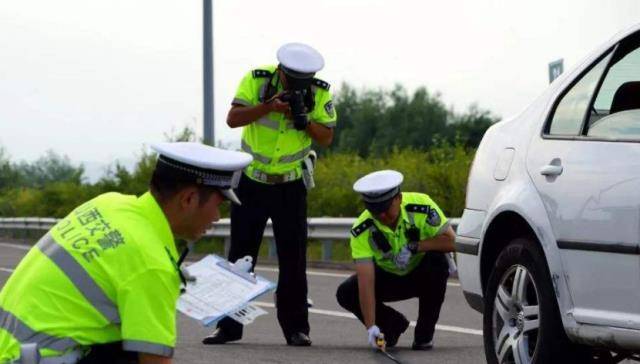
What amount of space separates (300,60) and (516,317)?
297 cm

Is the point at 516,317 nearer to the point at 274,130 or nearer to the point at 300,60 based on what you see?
the point at 300,60

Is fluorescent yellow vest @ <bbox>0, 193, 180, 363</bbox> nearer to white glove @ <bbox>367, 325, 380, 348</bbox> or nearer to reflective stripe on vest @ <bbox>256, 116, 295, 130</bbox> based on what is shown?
white glove @ <bbox>367, 325, 380, 348</bbox>

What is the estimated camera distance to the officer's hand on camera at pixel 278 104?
9445mm

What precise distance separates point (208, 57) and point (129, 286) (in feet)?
66.8

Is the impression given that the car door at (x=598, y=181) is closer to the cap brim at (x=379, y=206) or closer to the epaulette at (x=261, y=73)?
the cap brim at (x=379, y=206)

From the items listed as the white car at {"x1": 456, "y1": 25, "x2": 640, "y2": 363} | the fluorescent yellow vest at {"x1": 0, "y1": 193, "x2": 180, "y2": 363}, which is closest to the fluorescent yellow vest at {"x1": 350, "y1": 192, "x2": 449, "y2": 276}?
the white car at {"x1": 456, "y1": 25, "x2": 640, "y2": 363}

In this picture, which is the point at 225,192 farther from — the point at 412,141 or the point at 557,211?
the point at 412,141

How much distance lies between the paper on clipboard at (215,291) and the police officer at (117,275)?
13.6 inches

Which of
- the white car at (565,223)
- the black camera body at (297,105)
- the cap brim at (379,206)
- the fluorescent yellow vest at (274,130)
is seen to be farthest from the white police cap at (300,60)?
the white car at (565,223)

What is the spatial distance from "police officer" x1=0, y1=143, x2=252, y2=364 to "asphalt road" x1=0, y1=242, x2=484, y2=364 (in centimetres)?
449

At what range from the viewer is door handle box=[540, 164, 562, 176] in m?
6.69

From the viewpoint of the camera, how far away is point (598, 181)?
20.6ft

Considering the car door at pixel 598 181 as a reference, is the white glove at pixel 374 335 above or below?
below

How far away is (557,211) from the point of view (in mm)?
6582
